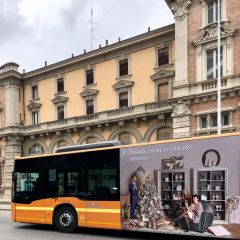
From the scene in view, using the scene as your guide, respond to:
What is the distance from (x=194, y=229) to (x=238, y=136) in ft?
9.01

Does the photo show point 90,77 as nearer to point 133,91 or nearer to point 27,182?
point 133,91

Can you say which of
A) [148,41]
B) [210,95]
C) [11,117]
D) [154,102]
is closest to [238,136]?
[210,95]

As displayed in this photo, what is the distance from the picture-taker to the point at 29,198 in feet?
42.9

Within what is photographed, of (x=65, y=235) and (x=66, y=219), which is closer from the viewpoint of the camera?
(x=65, y=235)

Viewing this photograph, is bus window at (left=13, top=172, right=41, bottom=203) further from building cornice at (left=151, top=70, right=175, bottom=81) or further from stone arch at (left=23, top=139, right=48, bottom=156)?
stone arch at (left=23, top=139, right=48, bottom=156)

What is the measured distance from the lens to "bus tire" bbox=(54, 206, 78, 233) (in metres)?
12.0

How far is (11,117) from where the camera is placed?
3753cm

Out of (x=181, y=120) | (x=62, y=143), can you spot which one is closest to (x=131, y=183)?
(x=181, y=120)

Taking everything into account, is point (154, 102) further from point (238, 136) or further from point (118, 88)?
point (238, 136)

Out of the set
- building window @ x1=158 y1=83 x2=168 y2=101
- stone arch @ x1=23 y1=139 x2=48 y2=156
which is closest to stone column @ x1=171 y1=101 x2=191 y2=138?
building window @ x1=158 y1=83 x2=168 y2=101

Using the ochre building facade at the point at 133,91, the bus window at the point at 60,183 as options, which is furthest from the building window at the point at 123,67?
the bus window at the point at 60,183

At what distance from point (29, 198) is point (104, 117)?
18.1 meters

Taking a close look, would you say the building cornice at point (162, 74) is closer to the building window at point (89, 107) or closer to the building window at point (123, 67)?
the building window at point (123, 67)

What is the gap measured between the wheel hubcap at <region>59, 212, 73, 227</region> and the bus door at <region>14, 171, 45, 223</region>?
88cm
